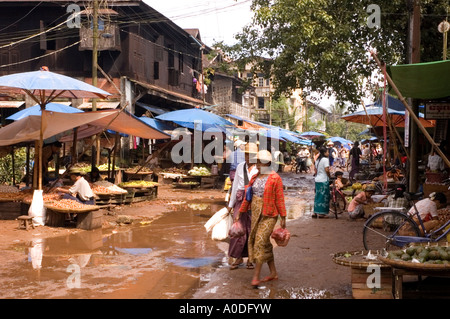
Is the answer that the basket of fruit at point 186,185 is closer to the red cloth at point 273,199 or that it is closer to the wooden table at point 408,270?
the red cloth at point 273,199

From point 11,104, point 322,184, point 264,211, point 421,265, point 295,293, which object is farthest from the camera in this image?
point 11,104

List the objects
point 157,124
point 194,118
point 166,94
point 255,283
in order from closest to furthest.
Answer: point 255,283
point 194,118
point 157,124
point 166,94

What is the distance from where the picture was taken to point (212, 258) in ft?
27.0

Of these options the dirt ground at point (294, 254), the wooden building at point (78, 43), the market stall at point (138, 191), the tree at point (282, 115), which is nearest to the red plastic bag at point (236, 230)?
the dirt ground at point (294, 254)

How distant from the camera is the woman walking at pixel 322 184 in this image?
12.3 m

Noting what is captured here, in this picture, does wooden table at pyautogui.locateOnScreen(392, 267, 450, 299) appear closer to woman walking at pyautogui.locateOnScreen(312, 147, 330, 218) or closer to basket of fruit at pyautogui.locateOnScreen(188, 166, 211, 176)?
woman walking at pyautogui.locateOnScreen(312, 147, 330, 218)

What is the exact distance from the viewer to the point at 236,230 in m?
7.10

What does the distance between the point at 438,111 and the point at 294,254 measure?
5.20m

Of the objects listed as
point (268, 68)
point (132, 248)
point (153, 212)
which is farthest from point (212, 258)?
point (268, 68)

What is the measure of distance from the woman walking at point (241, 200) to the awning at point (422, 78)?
2.22 metres

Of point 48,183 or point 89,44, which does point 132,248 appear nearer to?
point 48,183

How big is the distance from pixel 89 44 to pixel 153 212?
44.3 feet

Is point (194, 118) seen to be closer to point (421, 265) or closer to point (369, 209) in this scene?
point (369, 209)

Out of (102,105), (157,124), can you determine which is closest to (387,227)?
(157,124)
